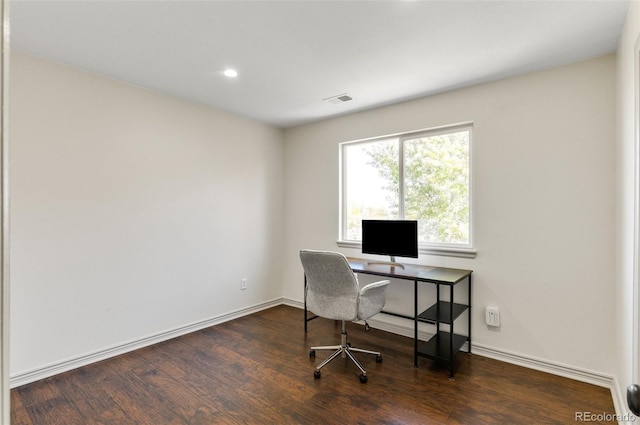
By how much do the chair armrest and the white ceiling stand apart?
5.97 feet

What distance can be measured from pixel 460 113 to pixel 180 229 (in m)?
3.10

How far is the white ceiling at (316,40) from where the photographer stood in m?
1.90

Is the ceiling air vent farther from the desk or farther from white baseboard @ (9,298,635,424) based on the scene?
white baseboard @ (9,298,635,424)

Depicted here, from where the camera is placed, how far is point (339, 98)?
132 inches

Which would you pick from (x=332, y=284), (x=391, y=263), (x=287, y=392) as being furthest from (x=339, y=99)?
(x=287, y=392)

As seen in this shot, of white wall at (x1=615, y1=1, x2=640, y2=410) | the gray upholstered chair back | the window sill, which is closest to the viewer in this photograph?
white wall at (x1=615, y1=1, x2=640, y2=410)

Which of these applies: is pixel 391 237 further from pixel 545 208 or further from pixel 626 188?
pixel 626 188

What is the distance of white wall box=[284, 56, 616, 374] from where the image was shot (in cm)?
243

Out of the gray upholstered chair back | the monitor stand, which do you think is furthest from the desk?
the gray upholstered chair back

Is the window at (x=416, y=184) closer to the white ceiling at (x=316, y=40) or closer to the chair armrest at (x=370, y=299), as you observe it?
the white ceiling at (x=316, y=40)

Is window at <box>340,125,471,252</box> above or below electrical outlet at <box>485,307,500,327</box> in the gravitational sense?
above

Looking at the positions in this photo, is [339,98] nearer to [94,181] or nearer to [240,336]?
[94,181]

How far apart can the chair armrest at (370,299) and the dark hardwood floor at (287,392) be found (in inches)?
19.3

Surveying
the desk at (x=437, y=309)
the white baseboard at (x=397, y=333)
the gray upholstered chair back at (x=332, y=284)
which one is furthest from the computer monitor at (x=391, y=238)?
the gray upholstered chair back at (x=332, y=284)
